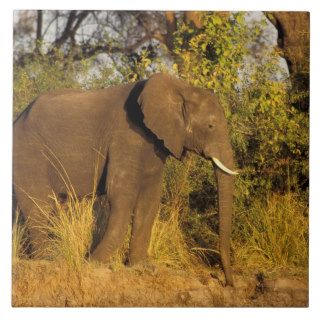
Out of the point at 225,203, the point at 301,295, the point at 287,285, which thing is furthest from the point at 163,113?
the point at 301,295

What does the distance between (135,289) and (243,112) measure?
8.15ft

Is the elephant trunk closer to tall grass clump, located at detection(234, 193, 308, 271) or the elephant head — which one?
the elephant head

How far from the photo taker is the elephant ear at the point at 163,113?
859 cm

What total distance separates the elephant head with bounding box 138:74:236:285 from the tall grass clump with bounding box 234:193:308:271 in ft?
2.20

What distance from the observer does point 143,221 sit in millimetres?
9000

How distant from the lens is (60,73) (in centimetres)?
1119

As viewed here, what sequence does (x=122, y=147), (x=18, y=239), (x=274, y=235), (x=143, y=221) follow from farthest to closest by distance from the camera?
(x=274, y=235) < (x=143, y=221) < (x=18, y=239) < (x=122, y=147)

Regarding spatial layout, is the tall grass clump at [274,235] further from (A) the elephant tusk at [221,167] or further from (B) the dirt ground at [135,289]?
(A) the elephant tusk at [221,167]

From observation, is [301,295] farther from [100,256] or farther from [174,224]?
[100,256]

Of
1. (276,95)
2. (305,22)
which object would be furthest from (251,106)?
(305,22)

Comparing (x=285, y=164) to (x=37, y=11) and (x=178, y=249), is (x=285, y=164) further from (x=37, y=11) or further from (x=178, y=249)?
(x=37, y=11)

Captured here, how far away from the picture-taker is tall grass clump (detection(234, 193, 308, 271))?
9.09 meters

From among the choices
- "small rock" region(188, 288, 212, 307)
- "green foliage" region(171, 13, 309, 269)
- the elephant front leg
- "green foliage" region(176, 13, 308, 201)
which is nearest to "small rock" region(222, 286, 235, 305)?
"small rock" region(188, 288, 212, 307)

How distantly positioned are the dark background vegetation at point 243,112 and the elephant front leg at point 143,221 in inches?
6.3
